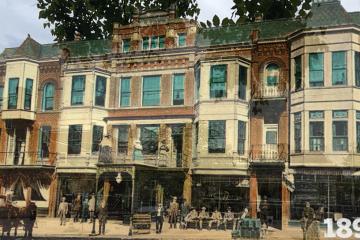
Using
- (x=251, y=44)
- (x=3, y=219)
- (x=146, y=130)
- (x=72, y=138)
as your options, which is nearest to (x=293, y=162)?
(x=251, y=44)

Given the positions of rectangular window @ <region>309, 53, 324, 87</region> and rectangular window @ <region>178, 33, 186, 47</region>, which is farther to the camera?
rectangular window @ <region>178, 33, 186, 47</region>

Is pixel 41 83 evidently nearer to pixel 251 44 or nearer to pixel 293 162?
pixel 251 44

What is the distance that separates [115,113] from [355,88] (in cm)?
292

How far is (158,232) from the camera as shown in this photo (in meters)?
5.99

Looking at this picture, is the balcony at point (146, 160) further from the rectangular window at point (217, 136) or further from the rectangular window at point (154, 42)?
the rectangular window at point (154, 42)

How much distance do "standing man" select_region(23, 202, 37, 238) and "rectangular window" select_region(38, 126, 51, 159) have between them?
2.31ft

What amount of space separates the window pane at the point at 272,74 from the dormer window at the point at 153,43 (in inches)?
54.8

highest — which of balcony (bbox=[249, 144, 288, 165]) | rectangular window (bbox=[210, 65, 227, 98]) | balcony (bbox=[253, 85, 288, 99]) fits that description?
rectangular window (bbox=[210, 65, 227, 98])

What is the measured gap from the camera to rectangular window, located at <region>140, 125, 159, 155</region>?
6.17m

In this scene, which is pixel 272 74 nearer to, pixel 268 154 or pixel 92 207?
pixel 268 154

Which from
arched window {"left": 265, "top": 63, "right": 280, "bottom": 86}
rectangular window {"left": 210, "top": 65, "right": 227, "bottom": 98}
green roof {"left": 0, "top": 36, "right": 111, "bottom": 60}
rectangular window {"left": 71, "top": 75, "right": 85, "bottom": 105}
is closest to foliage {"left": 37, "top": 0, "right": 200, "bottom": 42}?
green roof {"left": 0, "top": 36, "right": 111, "bottom": 60}

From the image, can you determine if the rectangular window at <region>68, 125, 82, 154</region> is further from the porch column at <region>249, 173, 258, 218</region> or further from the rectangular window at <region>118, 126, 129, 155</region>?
the porch column at <region>249, 173, 258, 218</region>

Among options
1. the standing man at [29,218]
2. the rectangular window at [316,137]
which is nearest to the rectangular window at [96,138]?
the standing man at [29,218]

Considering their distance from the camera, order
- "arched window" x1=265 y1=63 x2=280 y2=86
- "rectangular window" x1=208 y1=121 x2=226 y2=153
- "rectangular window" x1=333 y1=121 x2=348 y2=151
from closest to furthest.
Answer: "rectangular window" x1=333 y1=121 x2=348 y2=151, "arched window" x1=265 y1=63 x2=280 y2=86, "rectangular window" x1=208 y1=121 x2=226 y2=153
